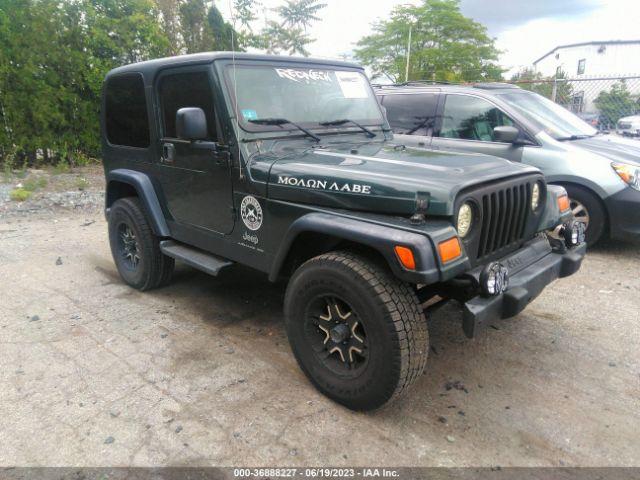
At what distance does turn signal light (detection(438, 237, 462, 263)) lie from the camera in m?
2.27

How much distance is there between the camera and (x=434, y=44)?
20422 mm

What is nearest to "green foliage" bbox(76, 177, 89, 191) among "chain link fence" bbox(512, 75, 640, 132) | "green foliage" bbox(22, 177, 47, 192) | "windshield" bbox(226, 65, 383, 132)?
"green foliage" bbox(22, 177, 47, 192)

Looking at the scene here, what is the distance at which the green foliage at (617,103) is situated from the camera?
37.3 ft

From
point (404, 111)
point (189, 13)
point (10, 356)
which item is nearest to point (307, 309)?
point (10, 356)

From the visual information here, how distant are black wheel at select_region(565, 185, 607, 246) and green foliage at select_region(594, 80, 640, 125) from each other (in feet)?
24.4

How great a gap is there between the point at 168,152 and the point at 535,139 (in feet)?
13.1

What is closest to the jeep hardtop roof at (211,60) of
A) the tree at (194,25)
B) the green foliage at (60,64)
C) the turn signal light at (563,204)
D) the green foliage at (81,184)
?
the turn signal light at (563,204)

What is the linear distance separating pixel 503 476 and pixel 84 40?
1056 cm

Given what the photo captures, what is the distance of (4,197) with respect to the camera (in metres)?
7.55

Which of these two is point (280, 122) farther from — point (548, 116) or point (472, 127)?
point (548, 116)

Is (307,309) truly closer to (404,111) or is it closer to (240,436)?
(240,436)

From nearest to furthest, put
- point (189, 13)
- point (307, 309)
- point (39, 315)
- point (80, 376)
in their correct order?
point (307, 309)
point (80, 376)
point (39, 315)
point (189, 13)

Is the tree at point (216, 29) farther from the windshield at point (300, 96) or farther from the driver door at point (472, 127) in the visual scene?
the windshield at point (300, 96)

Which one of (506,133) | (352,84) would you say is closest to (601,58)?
(506,133)
